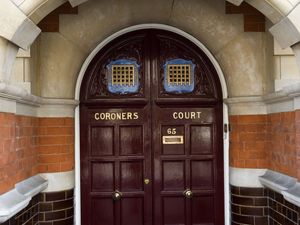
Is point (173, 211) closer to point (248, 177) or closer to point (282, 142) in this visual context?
point (248, 177)

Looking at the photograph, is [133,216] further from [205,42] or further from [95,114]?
[205,42]

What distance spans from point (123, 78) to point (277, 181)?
6.81ft

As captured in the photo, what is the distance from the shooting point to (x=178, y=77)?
15.8ft

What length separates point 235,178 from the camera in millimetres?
4586

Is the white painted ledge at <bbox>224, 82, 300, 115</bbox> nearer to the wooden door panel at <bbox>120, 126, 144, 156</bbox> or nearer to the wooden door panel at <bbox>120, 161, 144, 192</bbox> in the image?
the wooden door panel at <bbox>120, 126, 144, 156</bbox>

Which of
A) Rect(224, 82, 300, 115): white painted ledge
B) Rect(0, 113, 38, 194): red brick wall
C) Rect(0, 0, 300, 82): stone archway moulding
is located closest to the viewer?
Rect(0, 0, 300, 82): stone archway moulding

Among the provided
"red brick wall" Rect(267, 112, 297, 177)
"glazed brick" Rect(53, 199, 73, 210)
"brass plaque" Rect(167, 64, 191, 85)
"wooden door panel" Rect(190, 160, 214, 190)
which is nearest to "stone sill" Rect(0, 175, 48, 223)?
"glazed brick" Rect(53, 199, 73, 210)

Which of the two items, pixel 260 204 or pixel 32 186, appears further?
pixel 260 204

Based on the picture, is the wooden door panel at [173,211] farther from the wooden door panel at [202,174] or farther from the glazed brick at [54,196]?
the glazed brick at [54,196]

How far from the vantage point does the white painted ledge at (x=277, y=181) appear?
12.4 feet

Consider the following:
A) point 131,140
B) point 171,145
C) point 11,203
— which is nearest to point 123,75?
point 131,140

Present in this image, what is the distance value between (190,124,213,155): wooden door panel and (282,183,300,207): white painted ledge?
1.33 metres

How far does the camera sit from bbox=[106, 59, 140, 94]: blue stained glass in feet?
15.7

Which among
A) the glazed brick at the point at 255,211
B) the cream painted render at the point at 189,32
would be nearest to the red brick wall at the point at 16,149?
the cream painted render at the point at 189,32
